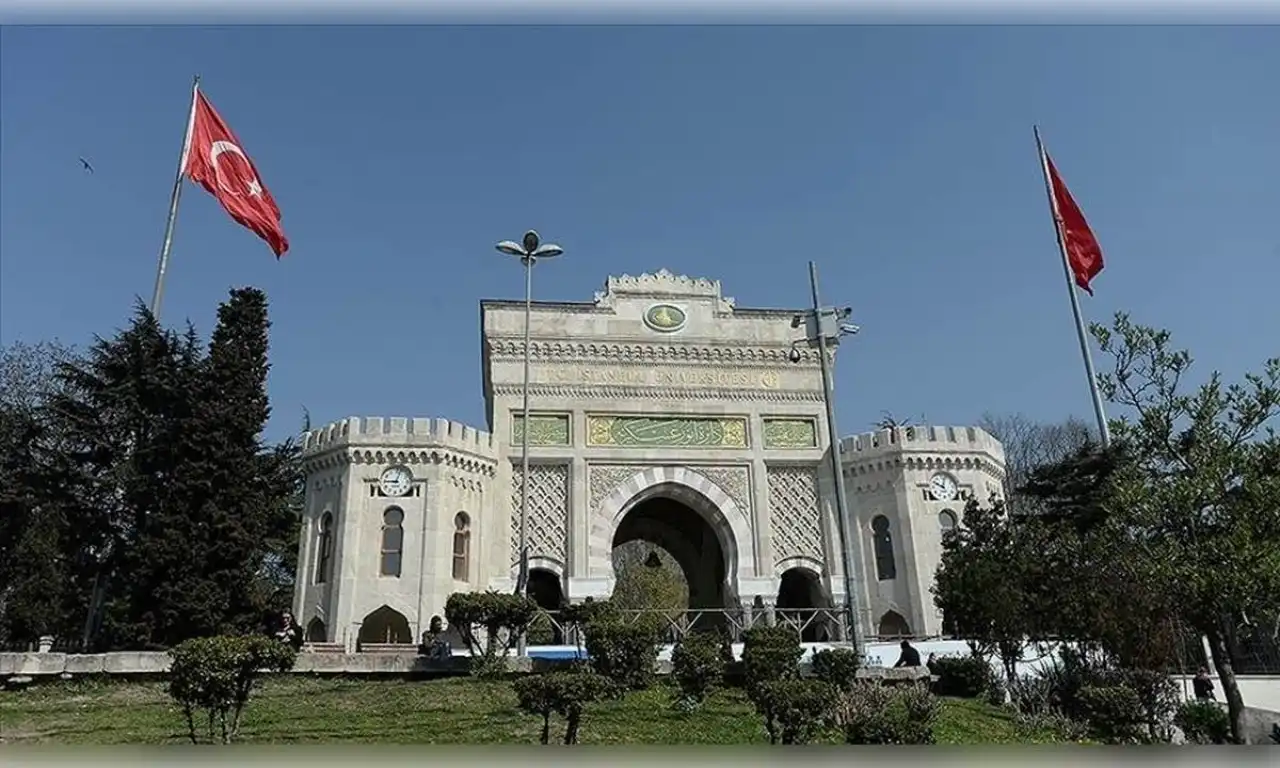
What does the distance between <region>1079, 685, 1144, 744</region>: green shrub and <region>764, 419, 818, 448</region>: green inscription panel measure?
40.8 feet

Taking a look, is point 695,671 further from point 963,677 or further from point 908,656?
point 908,656

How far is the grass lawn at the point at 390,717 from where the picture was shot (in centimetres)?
893

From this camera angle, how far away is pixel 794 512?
886 inches

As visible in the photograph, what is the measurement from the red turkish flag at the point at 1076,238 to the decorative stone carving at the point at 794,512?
7.64 metres

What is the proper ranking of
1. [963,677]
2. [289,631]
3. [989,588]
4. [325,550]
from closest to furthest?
1. [963,677]
2. [989,588]
3. [289,631]
4. [325,550]

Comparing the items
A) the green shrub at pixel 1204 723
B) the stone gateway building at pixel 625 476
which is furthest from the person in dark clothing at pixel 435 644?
the green shrub at pixel 1204 723

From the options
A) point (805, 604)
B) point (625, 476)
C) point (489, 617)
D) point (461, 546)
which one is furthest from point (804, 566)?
point (489, 617)

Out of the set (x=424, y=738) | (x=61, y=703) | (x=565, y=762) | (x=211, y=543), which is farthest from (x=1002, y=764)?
(x=211, y=543)

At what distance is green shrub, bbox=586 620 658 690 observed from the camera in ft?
37.7

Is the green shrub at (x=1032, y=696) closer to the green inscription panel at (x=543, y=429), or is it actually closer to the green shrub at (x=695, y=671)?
the green shrub at (x=695, y=671)

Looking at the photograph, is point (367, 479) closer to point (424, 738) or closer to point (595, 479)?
point (595, 479)

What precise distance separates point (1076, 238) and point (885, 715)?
15.9m

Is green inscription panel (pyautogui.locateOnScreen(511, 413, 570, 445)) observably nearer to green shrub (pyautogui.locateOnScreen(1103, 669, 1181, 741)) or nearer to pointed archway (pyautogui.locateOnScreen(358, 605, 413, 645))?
pointed archway (pyautogui.locateOnScreen(358, 605, 413, 645))

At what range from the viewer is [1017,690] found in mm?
12703
